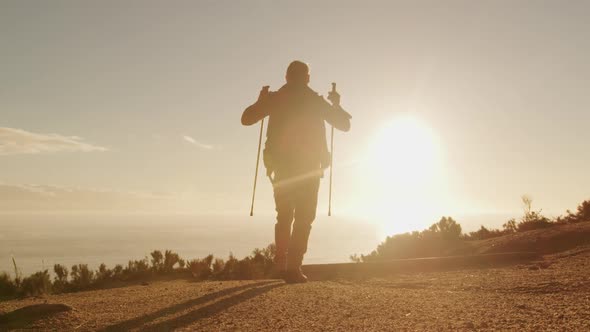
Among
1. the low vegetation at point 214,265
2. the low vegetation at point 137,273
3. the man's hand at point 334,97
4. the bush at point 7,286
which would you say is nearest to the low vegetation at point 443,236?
the low vegetation at point 214,265

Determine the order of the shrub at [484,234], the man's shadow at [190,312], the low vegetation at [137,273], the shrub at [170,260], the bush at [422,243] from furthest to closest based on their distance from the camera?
the shrub at [484,234] → the bush at [422,243] → the shrub at [170,260] → the low vegetation at [137,273] → the man's shadow at [190,312]

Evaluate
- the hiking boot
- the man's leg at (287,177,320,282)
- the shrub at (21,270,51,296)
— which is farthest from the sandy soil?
the shrub at (21,270,51,296)

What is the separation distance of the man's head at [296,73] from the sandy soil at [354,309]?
3.03 metres

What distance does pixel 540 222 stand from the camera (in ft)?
45.1

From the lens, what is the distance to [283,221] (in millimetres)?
6680

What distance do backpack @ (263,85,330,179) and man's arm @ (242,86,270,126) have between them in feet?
0.26

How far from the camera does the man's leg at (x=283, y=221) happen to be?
21.7 ft

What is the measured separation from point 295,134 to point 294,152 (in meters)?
0.26

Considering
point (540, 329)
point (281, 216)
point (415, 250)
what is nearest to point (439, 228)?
point (415, 250)

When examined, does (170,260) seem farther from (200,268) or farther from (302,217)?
(302,217)

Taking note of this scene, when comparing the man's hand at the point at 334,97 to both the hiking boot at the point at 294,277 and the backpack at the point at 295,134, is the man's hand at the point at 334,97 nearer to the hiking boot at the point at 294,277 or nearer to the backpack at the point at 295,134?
the backpack at the point at 295,134

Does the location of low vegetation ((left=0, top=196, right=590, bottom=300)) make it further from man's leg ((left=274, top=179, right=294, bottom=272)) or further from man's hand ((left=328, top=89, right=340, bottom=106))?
man's hand ((left=328, top=89, right=340, bottom=106))

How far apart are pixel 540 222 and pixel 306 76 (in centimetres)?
1028

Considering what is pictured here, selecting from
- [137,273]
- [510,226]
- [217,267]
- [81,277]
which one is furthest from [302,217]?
[510,226]
